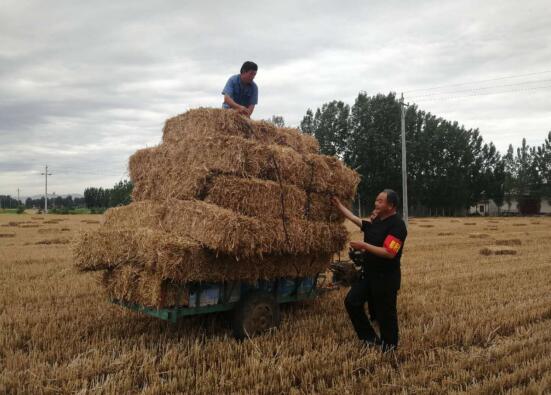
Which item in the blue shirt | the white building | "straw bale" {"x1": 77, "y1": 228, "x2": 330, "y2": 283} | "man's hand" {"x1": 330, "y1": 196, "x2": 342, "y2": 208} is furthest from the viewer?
the white building

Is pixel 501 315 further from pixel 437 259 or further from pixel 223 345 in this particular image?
pixel 437 259

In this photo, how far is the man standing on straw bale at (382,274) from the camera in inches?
244

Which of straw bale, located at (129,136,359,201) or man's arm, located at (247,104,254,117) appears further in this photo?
man's arm, located at (247,104,254,117)

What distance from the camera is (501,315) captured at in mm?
7867

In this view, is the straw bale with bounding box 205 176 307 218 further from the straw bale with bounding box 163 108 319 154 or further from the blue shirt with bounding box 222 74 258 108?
the blue shirt with bounding box 222 74 258 108

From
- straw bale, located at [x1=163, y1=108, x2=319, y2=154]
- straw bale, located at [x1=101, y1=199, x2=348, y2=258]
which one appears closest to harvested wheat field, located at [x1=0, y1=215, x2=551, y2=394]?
straw bale, located at [x1=101, y1=199, x2=348, y2=258]

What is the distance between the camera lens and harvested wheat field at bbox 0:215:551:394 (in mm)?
5086

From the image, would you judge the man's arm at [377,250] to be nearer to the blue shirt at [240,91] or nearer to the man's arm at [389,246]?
the man's arm at [389,246]

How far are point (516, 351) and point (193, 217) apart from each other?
13.7 ft

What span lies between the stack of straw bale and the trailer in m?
0.17

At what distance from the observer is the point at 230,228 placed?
6004 mm

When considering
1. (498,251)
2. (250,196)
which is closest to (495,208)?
(498,251)

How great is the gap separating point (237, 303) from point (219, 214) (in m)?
1.38

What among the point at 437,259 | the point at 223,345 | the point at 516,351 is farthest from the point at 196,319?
the point at 437,259
